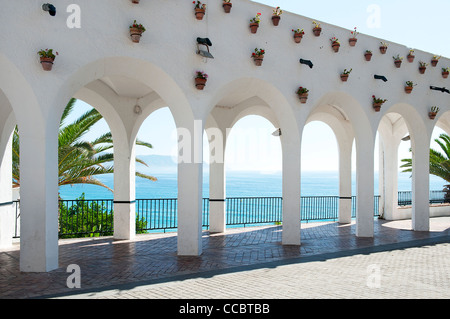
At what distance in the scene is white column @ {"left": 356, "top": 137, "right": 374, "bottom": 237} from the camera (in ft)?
42.2

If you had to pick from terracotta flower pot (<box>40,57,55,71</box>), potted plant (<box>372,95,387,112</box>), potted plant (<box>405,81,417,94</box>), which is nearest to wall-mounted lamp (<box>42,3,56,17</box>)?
terracotta flower pot (<box>40,57,55,71</box>)

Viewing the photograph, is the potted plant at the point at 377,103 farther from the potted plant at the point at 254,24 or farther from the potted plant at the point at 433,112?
the potted plant at the point at 254,24

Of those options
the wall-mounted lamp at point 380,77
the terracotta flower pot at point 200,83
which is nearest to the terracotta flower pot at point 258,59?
the terracotta flower pot at point 200,83

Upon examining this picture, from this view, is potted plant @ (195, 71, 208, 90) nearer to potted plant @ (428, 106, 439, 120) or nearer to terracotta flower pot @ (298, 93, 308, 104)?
terracotta flower pot @ (298, 93, 308, 104)

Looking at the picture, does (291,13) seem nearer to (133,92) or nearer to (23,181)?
(133,92)

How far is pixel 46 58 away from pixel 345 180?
40.1 ft

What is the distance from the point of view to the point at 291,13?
11398 mm

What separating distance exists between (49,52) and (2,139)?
12.5ft

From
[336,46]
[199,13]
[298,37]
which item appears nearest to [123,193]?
[199,13]

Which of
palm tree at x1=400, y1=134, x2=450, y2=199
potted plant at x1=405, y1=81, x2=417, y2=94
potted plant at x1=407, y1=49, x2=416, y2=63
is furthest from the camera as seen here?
palm tree at x1=400, y1=134, x2=450, y2=199

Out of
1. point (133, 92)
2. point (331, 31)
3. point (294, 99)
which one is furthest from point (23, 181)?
point (331, 31)

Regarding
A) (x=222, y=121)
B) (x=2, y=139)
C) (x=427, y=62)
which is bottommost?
(x=2, y=139)

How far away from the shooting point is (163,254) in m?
9.99

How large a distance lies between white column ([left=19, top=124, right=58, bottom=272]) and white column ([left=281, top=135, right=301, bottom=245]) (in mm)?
5946
